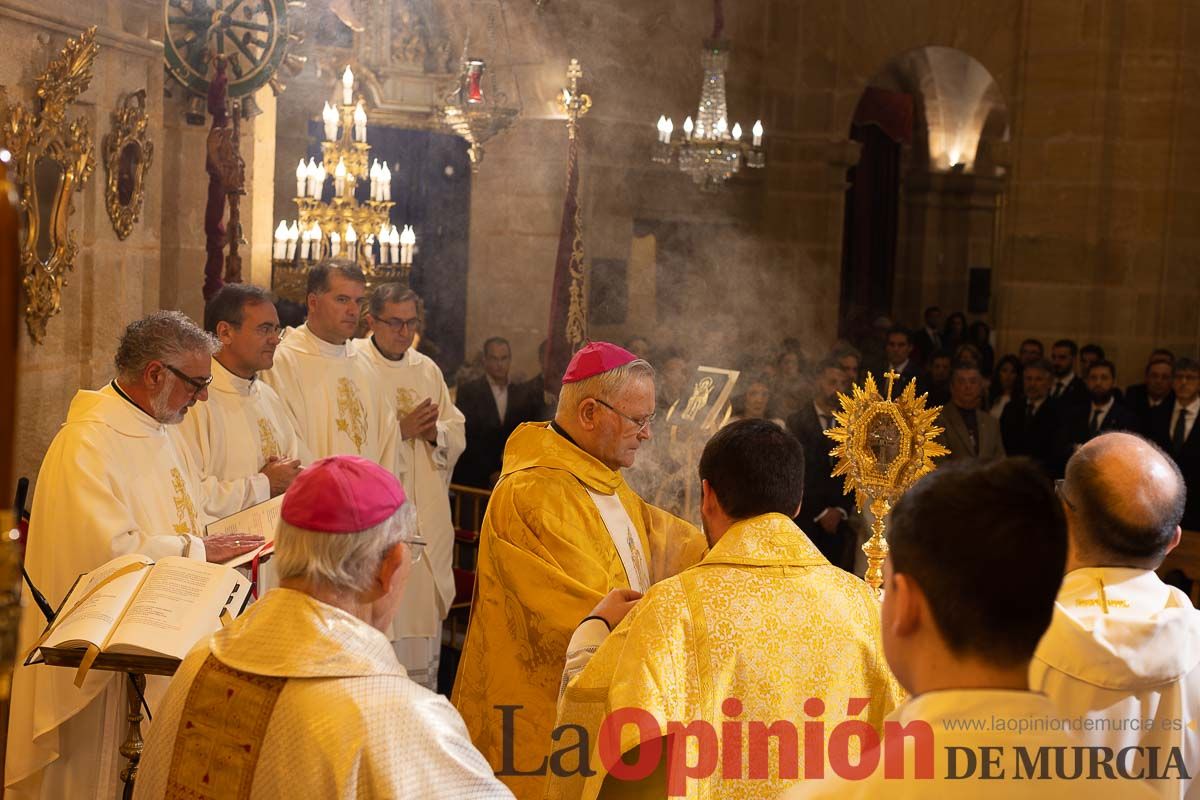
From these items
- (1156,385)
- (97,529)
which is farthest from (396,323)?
(1156,385)

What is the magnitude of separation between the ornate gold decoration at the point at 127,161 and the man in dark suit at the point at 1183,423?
6.41 metres

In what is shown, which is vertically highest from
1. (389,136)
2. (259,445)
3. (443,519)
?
(389,136)

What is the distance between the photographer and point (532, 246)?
476 inches

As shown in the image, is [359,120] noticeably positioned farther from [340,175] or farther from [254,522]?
[254,522]

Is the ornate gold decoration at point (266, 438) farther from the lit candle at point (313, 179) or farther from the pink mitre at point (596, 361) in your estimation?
the lit candle at point (313, 179)

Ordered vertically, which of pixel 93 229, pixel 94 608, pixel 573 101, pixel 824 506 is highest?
pixel 573 101

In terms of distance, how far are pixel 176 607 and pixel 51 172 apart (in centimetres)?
303

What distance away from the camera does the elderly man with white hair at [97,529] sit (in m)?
4.64

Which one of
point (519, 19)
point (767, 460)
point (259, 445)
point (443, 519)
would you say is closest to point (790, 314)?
point (519, 19)

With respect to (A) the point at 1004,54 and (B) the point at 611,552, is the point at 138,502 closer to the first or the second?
(B) the point at 611,552

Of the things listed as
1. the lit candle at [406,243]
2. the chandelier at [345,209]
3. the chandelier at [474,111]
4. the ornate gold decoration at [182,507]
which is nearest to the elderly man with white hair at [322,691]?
the ornate gold decoration at [182,507]

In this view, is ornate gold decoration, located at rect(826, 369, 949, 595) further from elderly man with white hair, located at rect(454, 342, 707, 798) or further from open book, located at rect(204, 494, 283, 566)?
open book, located at rect(204, 494, 283, 566)

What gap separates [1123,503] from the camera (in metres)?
3.07

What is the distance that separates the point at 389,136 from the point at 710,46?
106 inches
